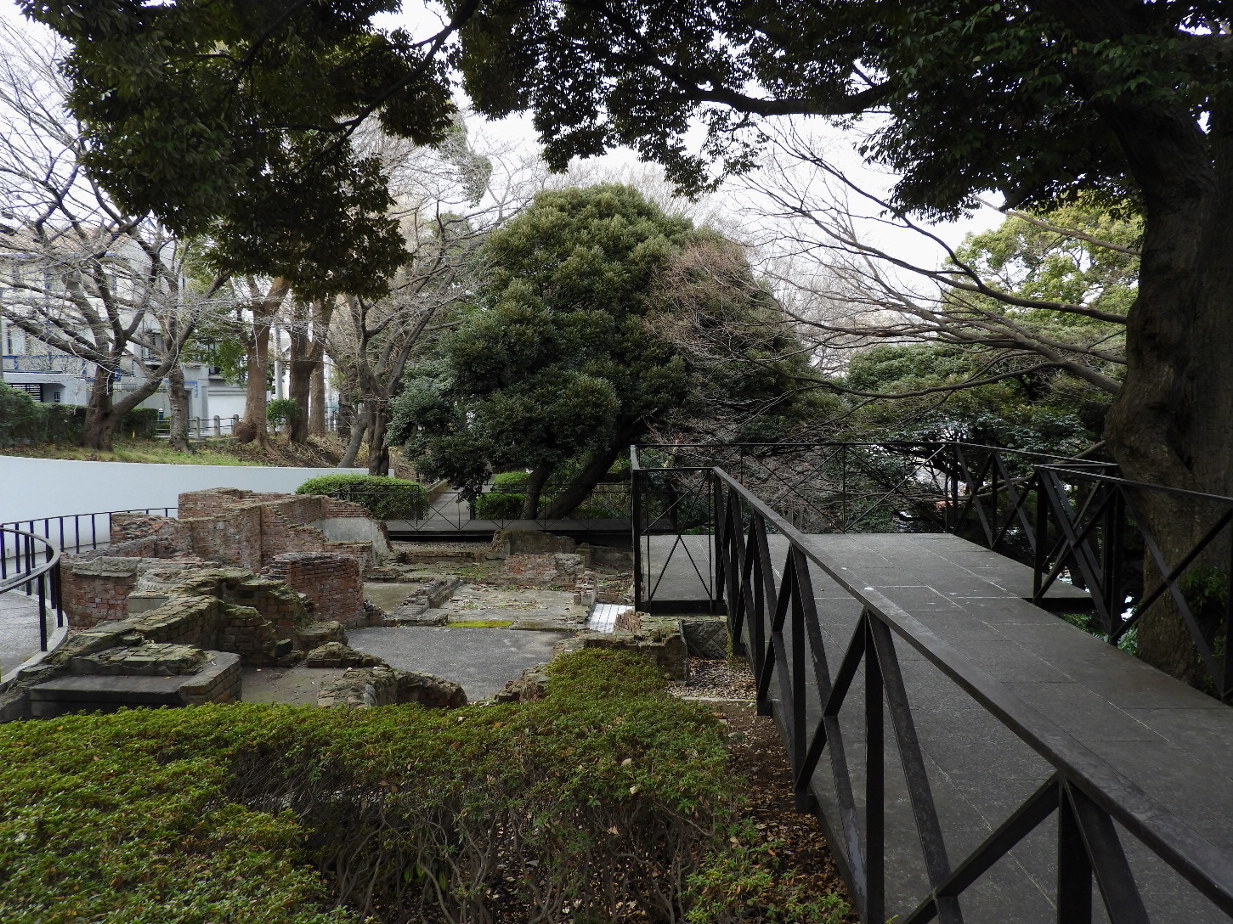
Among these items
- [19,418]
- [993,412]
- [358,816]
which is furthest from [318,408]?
[358,816]

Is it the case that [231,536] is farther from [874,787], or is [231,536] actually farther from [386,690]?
[874,787]

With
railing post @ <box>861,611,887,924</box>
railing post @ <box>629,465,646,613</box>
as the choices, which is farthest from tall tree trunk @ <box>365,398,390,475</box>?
railing post @ <box>861,611,887,924</box>

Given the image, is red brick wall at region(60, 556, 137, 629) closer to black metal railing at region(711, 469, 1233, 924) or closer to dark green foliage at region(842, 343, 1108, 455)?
black metal railing at region(711, 469, 1233, 924)

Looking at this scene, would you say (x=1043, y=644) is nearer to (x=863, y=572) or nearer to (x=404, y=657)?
(x=863, y=572)

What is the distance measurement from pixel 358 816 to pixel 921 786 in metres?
2.33

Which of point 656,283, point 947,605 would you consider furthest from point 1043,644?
point 656,283

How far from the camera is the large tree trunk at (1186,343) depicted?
14.3 feet

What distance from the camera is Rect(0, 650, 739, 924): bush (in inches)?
92.5

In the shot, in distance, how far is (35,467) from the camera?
14.7m

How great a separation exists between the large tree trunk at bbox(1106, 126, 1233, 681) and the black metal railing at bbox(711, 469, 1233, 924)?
2108 millimetres

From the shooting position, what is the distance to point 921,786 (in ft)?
5.21

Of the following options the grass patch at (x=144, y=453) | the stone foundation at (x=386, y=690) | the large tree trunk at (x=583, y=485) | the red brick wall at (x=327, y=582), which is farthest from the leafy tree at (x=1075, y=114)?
the grass patch at (x=144, y=453)

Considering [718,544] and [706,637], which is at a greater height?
[718,544]

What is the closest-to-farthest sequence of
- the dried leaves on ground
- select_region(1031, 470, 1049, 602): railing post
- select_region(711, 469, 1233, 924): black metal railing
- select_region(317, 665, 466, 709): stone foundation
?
select_region(711, 469, 1233, 924): black metal railing → the dried leaves on ground → select_region(1031, 470, 1049, 602): railing post → select_region(317, 665, 466, 709): stone foundation
